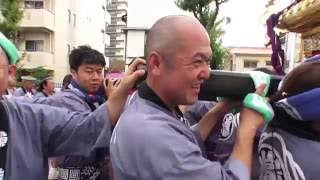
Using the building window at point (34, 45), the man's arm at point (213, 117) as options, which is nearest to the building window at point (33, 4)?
the building window at point (34, 45)

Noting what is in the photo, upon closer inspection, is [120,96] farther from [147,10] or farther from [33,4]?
[147,10]

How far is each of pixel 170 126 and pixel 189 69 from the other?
0.21 metres

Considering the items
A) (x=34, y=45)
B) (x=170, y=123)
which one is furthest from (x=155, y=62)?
(x=34, y=45)

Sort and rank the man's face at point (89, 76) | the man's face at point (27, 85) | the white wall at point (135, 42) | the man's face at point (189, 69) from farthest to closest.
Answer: the white wall at point (135, 42) → the man's face at point (27, 85) → the man's face at point (89, 76) → the man's face at point (189, 69)

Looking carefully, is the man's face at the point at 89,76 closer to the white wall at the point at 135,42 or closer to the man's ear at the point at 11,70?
the man's ear at the point at 11,70

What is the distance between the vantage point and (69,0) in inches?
1105

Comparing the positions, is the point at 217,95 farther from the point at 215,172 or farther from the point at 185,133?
the point at 215,172

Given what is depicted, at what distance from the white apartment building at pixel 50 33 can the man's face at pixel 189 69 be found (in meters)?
20.3

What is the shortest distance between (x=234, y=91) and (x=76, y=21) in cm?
2925

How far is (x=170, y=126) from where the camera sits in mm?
1598

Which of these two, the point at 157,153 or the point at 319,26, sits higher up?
the point at 319,26

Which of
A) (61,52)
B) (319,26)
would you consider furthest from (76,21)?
(319,26)

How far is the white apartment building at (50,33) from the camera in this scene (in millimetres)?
23766

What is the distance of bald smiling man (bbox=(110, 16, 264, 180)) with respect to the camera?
1505 millimetres
